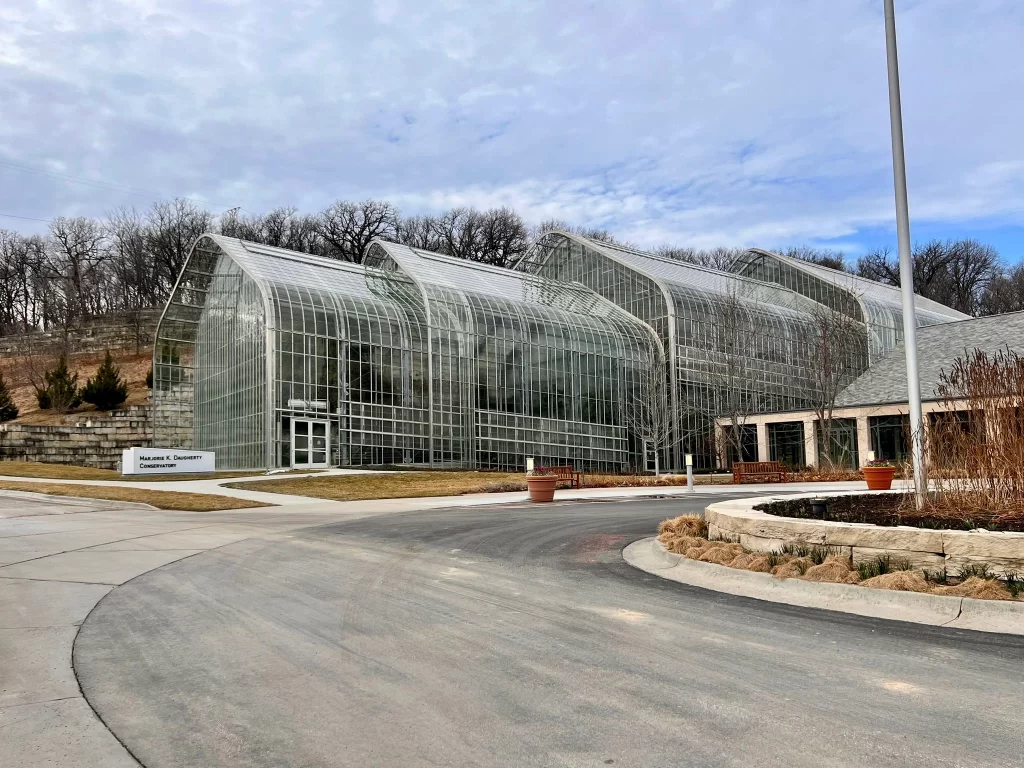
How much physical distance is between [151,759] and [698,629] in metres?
4.21

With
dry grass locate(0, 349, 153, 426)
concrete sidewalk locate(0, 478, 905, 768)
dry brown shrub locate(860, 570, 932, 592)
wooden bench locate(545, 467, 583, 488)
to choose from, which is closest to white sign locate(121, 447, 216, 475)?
concrete sidewalk locate(0, 478, 905, 768)

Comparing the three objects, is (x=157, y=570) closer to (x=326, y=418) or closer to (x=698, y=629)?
(x=698, y=629)

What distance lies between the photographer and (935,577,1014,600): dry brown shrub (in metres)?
6.89

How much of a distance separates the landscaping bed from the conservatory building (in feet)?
94.1

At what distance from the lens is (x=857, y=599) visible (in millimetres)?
7512

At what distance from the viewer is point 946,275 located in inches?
3334

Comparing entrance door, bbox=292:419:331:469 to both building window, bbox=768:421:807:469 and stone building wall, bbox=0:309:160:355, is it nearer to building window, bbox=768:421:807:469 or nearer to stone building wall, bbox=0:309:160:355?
building window, bbox=768:421:807:469

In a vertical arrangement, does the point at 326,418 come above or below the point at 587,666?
above

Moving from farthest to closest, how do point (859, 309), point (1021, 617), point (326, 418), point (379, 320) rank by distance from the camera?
point (859, 309)
point (379, 320)
point (326, 418)
point (1021, 617)

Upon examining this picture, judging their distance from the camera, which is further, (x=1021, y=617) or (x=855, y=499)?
(x=855, y=499)

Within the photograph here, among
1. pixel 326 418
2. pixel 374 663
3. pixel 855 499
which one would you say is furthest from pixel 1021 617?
pixel 326 418

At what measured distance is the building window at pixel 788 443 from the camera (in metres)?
42.7

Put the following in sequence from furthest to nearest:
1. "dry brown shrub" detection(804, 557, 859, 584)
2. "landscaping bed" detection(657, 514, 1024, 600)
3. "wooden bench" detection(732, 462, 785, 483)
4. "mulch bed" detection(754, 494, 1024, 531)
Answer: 1. "wooden bench" detection(732, 462, 785, 483)
2. "mulch bed" detection(754, 494, 1024, 531)
3. "dry brown shrub" detection(804, 557, 859, 584)
4. "landscaping bed" detection(657, 514, 1024, 600)

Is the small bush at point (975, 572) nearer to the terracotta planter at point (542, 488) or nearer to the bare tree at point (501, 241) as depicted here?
the terracotta planter at point (542, 488)
